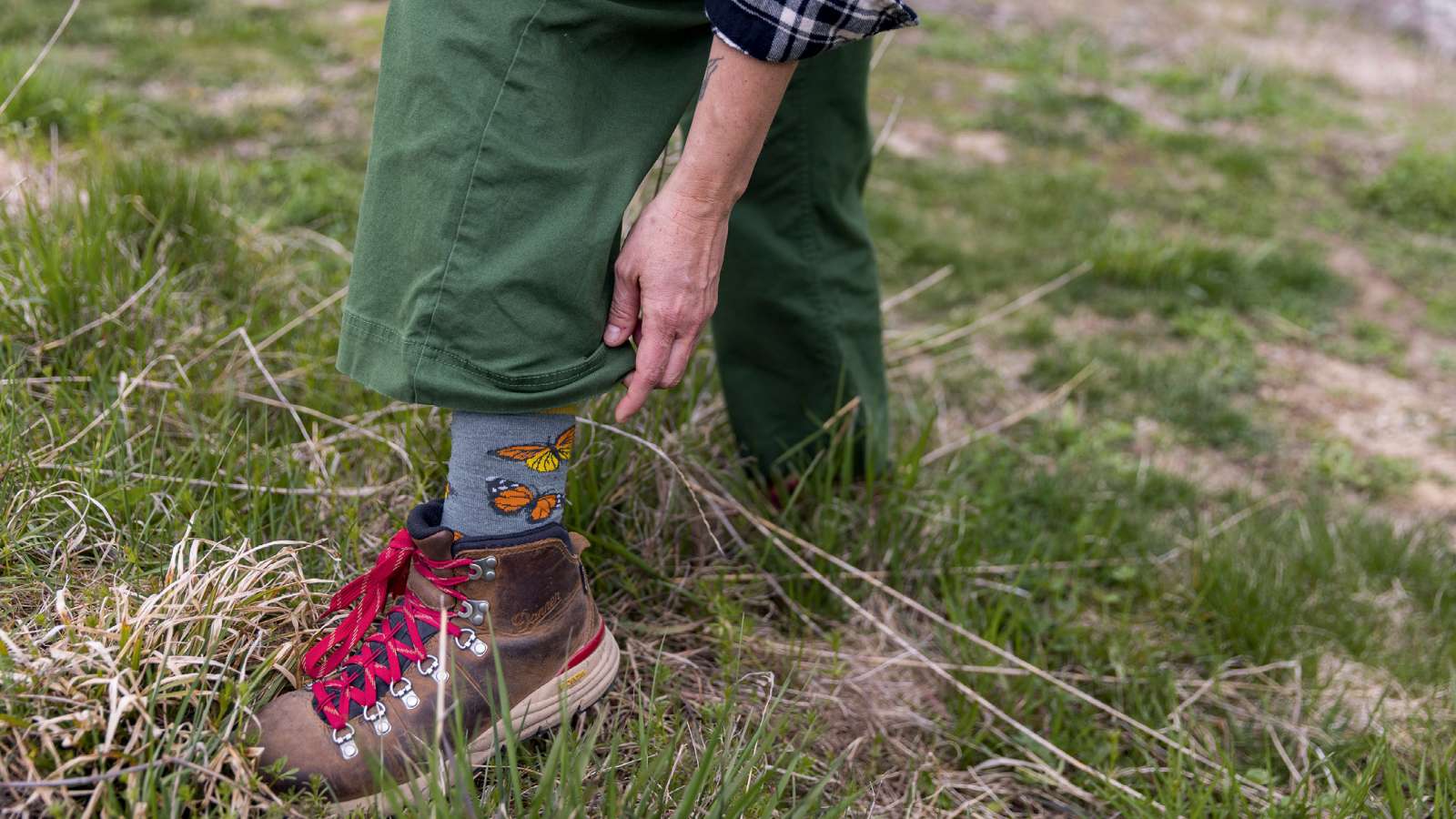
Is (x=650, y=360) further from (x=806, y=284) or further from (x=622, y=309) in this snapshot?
(x=806, y=284)

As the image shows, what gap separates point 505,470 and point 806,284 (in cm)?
72

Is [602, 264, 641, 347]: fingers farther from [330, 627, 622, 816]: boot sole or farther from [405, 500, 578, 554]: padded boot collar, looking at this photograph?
[330, 627, 622, 816]: boot sole

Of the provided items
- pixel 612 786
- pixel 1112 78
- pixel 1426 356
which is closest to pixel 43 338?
pixel 612 786

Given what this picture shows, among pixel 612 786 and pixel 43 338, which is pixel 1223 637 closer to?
pixel 612 786

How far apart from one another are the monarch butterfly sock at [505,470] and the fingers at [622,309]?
12cm

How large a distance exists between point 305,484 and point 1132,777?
138 centimetres

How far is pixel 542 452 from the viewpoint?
1.32m

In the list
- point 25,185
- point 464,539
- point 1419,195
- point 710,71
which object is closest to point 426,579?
point 464,539

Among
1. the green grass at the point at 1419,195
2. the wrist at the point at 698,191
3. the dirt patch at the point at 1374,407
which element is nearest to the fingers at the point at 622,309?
the wrist at the point at 698,191

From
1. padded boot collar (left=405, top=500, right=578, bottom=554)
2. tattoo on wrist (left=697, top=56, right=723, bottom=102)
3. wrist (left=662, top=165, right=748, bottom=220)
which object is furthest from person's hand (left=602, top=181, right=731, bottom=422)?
padded boot collar (left=405, top=500, right=578, bottom=554)

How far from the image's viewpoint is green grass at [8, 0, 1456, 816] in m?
1.22

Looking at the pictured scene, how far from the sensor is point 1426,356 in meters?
3.38

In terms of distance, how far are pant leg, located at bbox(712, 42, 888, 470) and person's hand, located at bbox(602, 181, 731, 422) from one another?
0.49m

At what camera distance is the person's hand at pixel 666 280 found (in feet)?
4.09
